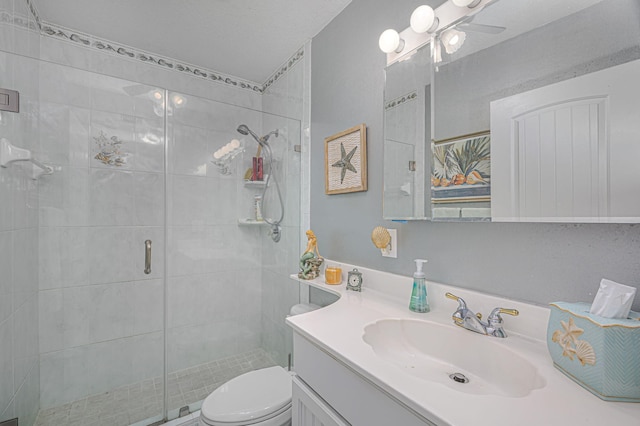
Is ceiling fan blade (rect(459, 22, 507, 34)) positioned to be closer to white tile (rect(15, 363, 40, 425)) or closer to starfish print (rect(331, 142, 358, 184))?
starfish print (rect(331, 142, 358, 184))

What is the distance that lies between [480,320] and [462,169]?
50cm

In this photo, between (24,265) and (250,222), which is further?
(250,222)

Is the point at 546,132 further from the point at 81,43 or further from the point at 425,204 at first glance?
the point at 81,43

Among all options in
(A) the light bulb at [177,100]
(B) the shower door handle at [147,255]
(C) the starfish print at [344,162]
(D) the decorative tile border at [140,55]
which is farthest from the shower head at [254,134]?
(B) the shower door handle at [147,255]

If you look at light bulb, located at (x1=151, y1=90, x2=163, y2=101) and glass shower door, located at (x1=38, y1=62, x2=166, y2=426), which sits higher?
light bulb, located at (x1=151, y1=90, x2=163, y2=101)

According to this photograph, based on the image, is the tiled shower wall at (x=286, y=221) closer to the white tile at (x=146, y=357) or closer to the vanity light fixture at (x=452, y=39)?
the white tile at (x=146, y=357)

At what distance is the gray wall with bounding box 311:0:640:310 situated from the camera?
0.71 meters

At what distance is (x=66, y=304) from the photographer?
1.65m

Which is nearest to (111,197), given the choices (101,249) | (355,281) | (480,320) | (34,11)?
(101,249)

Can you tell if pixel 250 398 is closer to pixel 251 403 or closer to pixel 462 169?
pixel 251 403

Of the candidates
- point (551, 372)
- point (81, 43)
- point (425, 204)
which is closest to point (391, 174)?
point (425, 204)

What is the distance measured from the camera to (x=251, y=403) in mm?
1177

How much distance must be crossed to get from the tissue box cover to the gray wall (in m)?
0.16

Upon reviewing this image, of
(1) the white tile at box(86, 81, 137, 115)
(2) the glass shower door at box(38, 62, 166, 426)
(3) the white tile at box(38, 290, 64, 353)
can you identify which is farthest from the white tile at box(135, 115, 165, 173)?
(3) the white tile at box(38, 290, 64, 353)
